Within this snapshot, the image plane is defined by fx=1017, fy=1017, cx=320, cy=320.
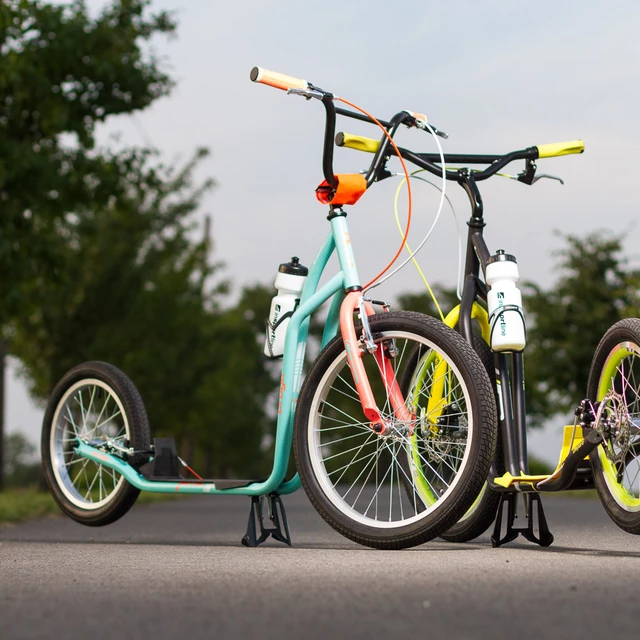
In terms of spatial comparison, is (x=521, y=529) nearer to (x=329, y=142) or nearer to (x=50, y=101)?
(x=329, y=142)

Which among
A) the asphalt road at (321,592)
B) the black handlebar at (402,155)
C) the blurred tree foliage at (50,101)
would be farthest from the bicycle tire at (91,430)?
the blurred tree foliage at (50,101)

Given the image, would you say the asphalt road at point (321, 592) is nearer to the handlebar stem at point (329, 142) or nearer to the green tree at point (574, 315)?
the handlebar stem at point (329, 142)

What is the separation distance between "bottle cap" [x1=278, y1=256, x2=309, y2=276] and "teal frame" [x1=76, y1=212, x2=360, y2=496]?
0.11m

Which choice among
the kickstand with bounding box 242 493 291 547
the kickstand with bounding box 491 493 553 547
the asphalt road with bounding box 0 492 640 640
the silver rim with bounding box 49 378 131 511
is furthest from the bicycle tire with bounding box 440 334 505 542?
the silver rim with bounding box 49 378 131 511

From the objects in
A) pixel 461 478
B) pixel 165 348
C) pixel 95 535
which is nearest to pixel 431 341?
pixel 461 478

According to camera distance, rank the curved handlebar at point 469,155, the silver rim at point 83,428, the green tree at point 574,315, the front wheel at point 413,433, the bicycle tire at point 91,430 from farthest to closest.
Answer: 1. the green tree at point 574,315
2. the silver rim at point 83,428
3. the bicycle tire at point 91,430
4. the curved handlebar at point 469,155
5. the front wheel at point 413,433

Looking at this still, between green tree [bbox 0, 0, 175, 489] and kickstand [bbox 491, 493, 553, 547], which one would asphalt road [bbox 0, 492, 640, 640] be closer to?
kickstand [bbox 491, 493, 553, 547]

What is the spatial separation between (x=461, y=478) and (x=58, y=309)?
1566cm

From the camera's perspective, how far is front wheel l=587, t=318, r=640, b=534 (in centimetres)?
412

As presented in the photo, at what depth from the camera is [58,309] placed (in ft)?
61.1

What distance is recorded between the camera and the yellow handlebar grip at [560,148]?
521cm

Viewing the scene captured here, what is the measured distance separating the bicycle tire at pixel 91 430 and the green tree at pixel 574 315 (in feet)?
49.8

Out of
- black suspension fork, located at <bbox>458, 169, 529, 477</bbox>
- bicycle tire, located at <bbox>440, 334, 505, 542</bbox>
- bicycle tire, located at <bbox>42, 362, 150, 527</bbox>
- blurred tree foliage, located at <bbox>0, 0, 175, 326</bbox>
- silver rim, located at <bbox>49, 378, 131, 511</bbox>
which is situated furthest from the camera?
blurred tree foliage, located at <bbox>0, 0, 175, 326</bbox>

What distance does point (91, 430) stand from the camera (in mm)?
5621
